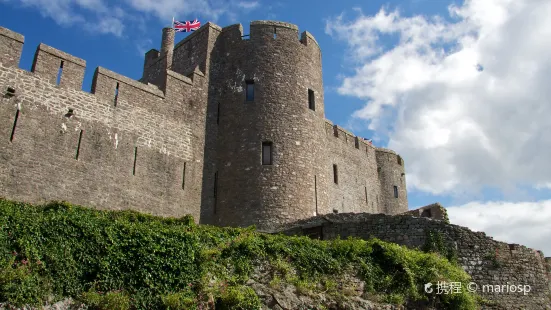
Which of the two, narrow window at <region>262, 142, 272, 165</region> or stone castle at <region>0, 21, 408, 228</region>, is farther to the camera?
narrow window at <region>262, 142, 272, 165</region>

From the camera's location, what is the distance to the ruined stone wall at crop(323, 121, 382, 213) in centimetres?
2762

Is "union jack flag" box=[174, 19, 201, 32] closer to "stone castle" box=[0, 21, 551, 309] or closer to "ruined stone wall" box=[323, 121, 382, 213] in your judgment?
"stone castle" box=[0, 21, 551, 309]

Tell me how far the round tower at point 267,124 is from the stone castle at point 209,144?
48 mm

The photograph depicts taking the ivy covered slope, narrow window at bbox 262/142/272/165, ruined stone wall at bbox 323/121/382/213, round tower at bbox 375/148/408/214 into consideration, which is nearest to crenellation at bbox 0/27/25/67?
the ivy covered slope

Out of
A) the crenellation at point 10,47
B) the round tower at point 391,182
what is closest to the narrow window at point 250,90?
A: the crenellation at point 10,47

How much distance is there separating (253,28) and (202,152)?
6.14 meters

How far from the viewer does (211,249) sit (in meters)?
12.4

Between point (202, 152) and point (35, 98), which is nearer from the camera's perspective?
point (35, 98)

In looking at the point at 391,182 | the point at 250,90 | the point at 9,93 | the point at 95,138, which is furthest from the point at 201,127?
the point at 391,182

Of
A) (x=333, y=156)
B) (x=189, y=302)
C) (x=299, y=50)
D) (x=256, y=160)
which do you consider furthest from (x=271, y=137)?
(x=189, y=302)

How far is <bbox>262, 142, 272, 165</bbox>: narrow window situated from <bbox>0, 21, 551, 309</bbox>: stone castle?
4cm

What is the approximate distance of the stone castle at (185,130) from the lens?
1633 centimetres

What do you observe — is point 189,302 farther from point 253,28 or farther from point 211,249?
point 253,28

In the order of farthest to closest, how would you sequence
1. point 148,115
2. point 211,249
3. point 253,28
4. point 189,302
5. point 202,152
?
point 253,28
point 202,152
point 148,115
point 211,249
point 189,302
